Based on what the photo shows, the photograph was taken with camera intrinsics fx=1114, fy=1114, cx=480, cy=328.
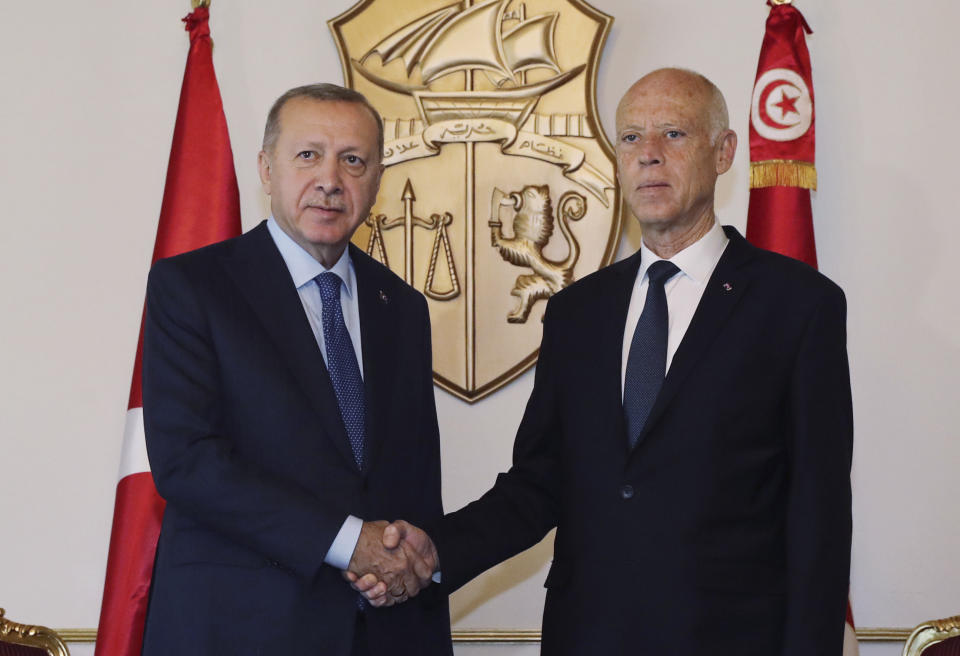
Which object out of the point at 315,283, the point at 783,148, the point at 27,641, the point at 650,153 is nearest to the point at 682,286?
the point at 650,153

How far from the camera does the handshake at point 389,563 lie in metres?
2.17

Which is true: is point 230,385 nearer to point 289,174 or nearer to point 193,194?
point 289,174

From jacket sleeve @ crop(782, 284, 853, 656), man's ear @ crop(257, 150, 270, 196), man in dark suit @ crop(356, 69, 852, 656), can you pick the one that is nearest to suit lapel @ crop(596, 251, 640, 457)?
man in dark suit @ crop(356, 69, 852, 656)

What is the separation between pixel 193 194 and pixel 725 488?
6.21 feet

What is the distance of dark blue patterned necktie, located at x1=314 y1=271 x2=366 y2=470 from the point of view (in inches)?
89.2

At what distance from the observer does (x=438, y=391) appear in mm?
3420

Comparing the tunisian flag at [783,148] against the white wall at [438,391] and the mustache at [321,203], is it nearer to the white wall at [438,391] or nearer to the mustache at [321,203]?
the white wall at [438,391]

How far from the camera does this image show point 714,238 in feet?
7.85

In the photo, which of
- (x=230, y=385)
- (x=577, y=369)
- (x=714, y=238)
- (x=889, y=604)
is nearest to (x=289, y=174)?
(x=230, y=385)

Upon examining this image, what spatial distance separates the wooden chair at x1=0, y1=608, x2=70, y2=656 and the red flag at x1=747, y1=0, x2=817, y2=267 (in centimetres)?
218

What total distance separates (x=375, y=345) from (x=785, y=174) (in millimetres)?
1479

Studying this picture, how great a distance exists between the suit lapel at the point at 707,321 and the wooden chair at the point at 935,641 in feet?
3.57

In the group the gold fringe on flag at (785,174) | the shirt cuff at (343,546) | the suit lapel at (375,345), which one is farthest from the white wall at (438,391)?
the shirt cuff at (343,546)

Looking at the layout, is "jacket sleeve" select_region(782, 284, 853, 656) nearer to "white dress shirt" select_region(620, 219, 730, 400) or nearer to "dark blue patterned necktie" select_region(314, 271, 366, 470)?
"white dress shirt" select_region(620, 219, 730, 400)
